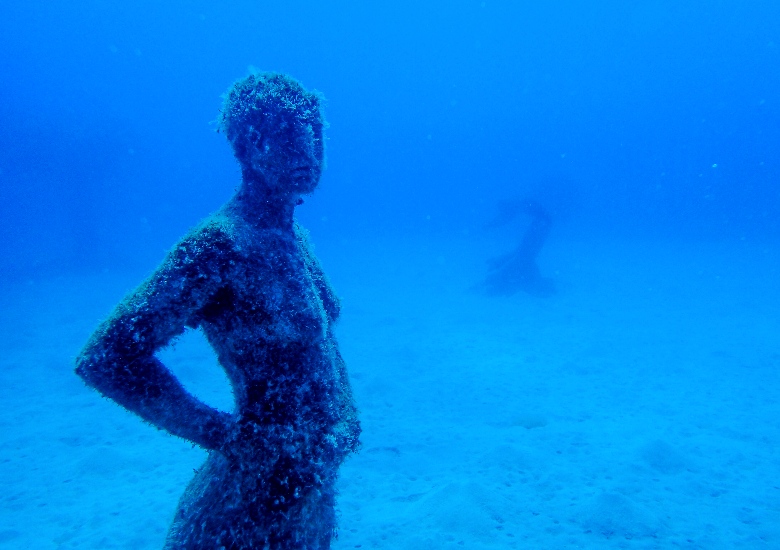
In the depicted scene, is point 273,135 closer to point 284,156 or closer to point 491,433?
point 284,156

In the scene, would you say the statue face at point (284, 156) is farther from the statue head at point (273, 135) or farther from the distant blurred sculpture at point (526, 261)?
the distant blurred sculpture at point (526, 261)

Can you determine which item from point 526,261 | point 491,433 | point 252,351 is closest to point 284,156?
point 252,351

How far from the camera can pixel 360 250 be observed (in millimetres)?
38781

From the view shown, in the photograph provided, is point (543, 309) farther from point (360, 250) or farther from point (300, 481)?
point (360, 250)

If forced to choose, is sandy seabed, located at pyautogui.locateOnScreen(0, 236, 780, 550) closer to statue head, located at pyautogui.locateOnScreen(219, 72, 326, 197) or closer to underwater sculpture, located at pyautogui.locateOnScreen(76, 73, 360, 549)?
underwater sculpture, located at pyautogui.locateOnScreen(76, 73, 360, 549)

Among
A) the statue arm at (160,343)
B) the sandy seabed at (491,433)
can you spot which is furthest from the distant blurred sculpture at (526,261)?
the statue arm at (160,343)

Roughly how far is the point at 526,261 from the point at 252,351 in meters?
18.2

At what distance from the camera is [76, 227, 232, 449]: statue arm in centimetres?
168

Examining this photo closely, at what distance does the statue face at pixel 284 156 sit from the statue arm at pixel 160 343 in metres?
0.45

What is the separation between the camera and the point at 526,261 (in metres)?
18.9

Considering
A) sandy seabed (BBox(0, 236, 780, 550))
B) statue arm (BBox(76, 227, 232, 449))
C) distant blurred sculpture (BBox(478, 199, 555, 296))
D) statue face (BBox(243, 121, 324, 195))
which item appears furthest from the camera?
distant blurred sculpture (BBox(478, 199, 555, 296))

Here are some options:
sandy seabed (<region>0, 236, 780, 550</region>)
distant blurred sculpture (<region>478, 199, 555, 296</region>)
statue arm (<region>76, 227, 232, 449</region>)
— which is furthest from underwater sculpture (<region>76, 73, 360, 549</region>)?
distant blurred sculpture (<region>478, 199, 555, 296</region>)

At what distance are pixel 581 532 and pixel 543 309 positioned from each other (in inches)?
481

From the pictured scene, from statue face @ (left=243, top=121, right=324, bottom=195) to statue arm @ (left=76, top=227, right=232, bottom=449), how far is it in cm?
45
